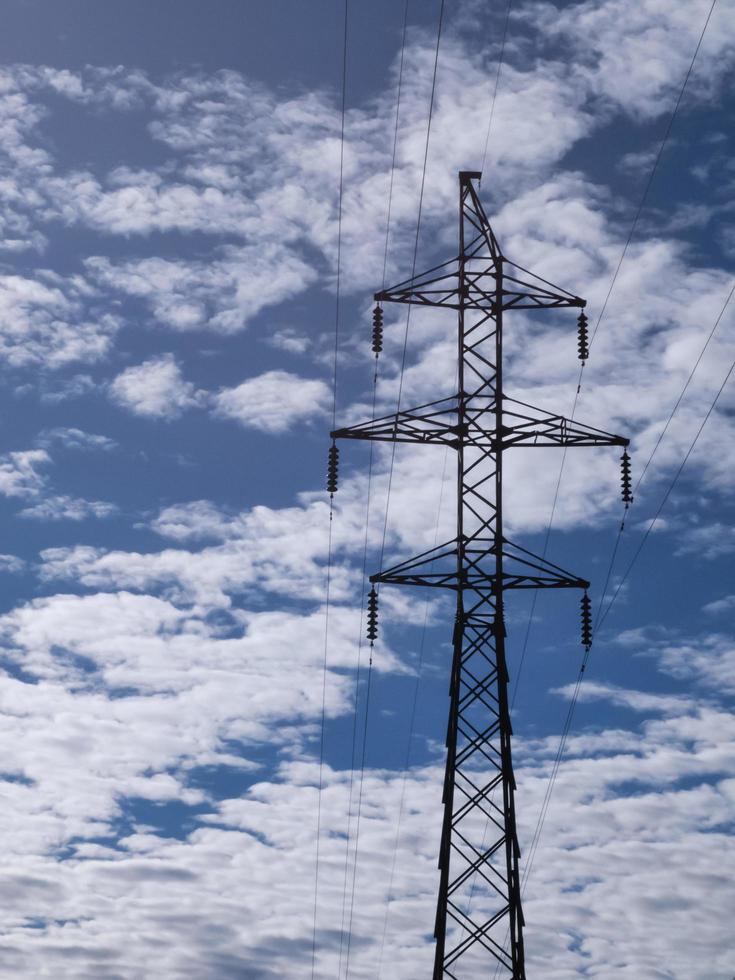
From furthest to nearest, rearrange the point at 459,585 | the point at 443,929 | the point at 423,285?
the point at 423,285
the point at 459,585
the point at 443,929

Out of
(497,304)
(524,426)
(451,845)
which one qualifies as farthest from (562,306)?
(451,845)

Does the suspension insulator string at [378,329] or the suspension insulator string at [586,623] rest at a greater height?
the suspension insulator string at [378,329]

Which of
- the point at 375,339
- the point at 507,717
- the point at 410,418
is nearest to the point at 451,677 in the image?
the point at 507,717

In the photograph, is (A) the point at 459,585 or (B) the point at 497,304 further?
(B) the point at 497,304

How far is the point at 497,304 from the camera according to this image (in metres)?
44.2

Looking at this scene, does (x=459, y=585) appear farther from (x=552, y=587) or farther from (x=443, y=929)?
(x=443, y=929)

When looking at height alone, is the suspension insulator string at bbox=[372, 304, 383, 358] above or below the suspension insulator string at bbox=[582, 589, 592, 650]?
above

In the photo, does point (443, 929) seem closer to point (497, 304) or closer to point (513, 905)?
point (513, 905)

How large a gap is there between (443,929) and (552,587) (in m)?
8.94

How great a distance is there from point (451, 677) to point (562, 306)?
438 inches

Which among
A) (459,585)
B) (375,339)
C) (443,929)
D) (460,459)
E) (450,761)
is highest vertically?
(375,339)

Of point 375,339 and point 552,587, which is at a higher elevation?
point 375,339

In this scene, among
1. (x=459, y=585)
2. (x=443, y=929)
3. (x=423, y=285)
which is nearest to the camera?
(x=443, y=929)

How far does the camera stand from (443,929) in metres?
38.3
